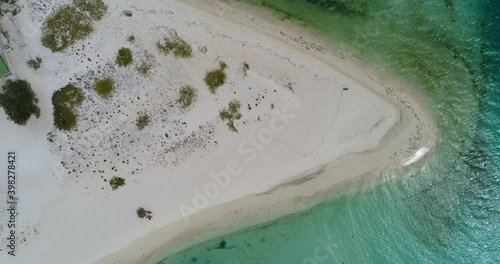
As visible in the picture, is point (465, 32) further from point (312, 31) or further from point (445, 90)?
point (312, 31)

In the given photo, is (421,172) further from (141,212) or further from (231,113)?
(141,212)

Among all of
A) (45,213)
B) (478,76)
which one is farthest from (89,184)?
(478,76)

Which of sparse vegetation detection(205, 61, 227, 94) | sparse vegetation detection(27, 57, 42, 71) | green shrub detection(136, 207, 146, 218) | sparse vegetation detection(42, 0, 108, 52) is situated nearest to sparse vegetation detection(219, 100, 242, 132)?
sparse vegetation detection(205, 61, 227, 94)

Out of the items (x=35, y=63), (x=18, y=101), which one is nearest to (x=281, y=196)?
(x=18, y=101)

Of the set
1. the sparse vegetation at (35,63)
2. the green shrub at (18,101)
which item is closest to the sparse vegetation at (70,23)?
the sparse vegetation at (35,63)

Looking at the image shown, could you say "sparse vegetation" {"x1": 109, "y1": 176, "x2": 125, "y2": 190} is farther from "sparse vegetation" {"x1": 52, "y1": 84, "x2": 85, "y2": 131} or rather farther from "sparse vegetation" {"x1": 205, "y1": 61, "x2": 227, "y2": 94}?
"sparse vegetation" {"x1": 205, "y1": 61, "x2": 227, "y2": 94}

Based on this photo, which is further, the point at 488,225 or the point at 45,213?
the point at 488,225
